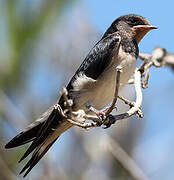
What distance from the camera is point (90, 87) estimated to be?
2943 millimetres

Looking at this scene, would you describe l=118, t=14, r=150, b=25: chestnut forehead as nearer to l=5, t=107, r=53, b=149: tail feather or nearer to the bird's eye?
the bird's eye

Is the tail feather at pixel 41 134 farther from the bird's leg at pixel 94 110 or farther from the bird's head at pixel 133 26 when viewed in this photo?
the bird's head at pixel 133 26

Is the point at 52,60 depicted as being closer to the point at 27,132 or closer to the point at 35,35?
the point at 35,35

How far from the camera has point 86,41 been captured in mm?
4164

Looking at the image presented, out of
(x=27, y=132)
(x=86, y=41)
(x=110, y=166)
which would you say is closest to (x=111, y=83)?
(x=27, y=132)

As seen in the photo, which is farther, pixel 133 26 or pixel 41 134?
pixel 133 26

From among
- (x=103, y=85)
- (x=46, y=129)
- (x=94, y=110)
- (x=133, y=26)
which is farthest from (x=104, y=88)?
(x=133, y=26)

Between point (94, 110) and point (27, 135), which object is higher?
point (27, 135)

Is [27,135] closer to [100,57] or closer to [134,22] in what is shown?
[100,57]

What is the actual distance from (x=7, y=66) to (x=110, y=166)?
0.97 m

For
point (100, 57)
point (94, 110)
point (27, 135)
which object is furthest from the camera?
point (100, 57)

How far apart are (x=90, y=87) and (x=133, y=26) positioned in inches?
20.2

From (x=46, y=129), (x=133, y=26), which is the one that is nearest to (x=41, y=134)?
(x=46, y=129)

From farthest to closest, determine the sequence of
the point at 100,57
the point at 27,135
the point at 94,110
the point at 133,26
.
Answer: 1. the point at 133,26
2. the point at 100,57
3. the point at 27,135
4. the point at 94,110
